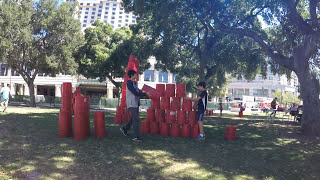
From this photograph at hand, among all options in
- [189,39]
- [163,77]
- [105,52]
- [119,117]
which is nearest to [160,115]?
[119,117]

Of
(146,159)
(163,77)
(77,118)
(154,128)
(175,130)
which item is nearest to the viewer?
(146,159)

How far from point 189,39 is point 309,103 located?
12057 millimetres

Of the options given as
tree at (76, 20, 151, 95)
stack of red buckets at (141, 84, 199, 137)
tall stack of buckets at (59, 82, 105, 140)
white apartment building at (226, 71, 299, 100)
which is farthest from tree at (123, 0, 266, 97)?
white apartment building at (226, 71, 299, 100)

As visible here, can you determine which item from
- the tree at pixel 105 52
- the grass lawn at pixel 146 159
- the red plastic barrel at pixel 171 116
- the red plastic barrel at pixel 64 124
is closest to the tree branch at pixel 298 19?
the grass lawn at pixel 146 159

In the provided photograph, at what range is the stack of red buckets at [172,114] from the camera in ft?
24.7

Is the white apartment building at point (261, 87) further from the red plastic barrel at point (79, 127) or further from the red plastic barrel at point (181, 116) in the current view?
the red plastic barrel at point (79, 127)

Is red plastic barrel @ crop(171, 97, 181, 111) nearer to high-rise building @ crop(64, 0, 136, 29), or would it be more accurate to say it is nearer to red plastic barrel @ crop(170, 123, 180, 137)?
red plastic barrel @ crop(170, 123, 180, 137)

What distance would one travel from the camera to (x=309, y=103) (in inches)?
361

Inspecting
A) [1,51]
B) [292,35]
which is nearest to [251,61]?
[292,35]

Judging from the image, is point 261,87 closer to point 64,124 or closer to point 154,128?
point 154,128

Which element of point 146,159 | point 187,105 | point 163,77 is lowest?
point 146,159

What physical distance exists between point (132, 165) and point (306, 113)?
294 inches

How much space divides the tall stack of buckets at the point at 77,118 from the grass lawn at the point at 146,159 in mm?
250

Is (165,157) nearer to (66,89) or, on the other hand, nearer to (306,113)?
(66,89)
